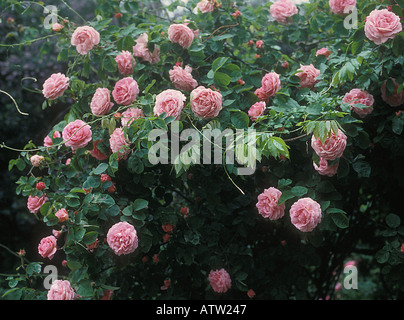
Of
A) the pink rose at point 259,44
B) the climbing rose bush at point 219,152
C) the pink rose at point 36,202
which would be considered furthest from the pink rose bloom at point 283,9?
the pink rose at point 36,202

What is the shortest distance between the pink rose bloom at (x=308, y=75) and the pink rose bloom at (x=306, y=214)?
53 cm

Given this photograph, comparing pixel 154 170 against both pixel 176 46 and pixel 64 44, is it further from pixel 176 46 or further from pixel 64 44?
pixel 64 44

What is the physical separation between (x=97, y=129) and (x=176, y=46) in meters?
0.45

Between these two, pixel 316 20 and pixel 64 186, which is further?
pixel 316 20

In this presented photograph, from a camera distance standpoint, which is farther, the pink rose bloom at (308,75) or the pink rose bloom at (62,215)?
the pink rose bloom at (308,75)

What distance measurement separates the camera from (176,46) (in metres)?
1.67

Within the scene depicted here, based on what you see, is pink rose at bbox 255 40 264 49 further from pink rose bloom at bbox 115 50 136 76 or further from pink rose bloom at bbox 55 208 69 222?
pink rose bloom at bbox 55 208 69 222

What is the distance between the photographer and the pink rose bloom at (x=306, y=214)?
131cm

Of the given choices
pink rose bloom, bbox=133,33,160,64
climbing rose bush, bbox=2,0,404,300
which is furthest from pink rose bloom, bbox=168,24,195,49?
pink rose bloom, bbox=133,33,160,64

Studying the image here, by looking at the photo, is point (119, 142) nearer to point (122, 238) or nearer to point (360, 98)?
point (122, 238)

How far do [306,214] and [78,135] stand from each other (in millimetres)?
808

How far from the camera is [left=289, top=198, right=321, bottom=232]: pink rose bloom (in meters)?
1.31

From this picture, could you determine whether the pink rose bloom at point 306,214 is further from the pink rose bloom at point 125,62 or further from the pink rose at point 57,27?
the pink rose at point 57,27
